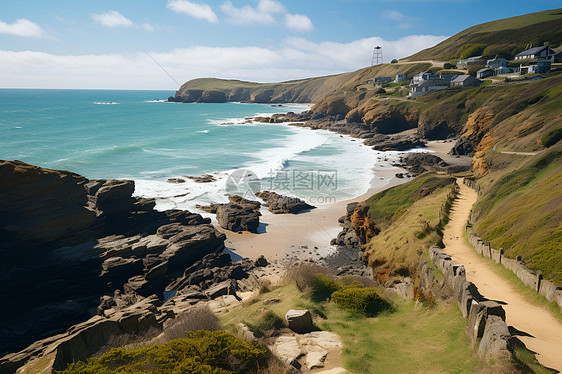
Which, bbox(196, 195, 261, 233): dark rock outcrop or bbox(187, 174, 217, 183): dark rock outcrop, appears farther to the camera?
bbox(187, 174, 217, 183): dark rock outcrop

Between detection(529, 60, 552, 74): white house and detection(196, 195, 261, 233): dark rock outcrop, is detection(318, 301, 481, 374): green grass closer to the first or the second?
detection(196, 195, 261, 233): dark rock outcrop

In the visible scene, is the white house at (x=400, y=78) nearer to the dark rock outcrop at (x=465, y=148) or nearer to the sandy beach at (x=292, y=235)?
the dark rock outcrop at (x=465, y=148)

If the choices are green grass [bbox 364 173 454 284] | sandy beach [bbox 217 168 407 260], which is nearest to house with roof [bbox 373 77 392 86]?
sandy beach [bbox 217 168 407 260]

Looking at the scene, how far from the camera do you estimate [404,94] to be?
95.4m

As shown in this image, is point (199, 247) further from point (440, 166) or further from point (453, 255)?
point (440, 166)

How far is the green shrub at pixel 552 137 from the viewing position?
2906 centimetres

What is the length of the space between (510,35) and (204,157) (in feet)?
384

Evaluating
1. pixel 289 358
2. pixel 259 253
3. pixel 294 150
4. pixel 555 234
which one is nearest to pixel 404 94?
pixel 294 150

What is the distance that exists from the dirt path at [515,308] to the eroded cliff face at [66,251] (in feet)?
57.1

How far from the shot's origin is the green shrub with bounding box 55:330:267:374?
321 inches

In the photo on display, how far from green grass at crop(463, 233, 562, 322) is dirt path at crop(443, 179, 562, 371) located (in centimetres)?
14

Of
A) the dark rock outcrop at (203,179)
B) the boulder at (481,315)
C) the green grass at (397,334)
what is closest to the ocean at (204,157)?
the dark rock outcrop at (203,179)

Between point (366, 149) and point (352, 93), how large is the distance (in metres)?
51.3

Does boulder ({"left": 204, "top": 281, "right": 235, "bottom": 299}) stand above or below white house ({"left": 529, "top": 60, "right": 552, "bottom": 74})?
below
